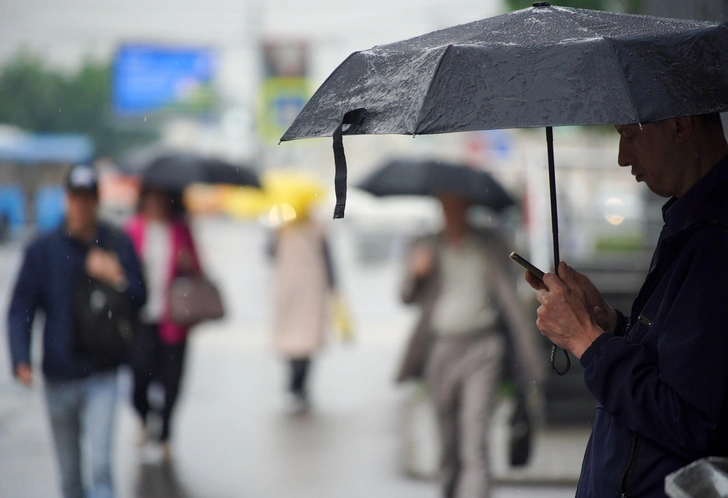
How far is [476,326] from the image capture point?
510 cm

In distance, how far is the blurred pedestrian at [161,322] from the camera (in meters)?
6.80

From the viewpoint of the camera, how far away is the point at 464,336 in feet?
16.7

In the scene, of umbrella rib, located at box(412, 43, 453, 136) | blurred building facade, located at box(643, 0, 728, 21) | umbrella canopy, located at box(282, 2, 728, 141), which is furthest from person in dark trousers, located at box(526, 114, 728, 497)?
blurred building facade, located at box(643, 0, 728, 21)

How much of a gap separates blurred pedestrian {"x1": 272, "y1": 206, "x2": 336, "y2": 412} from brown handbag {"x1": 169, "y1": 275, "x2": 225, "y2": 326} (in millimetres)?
2090

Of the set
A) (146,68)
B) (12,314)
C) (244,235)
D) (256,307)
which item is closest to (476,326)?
(12,314)

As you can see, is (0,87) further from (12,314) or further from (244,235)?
(244,235)

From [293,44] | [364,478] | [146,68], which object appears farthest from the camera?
[293,44]

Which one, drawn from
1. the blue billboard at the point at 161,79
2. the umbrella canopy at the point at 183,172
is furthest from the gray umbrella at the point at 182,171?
the blue billboard at the point at 161,79

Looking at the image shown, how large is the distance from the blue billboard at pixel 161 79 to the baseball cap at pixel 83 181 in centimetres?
1487

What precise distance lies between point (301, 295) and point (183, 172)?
214 centimetres

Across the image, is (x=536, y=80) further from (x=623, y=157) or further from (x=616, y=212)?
(x=616, y=212)

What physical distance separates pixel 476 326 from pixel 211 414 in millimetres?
4505

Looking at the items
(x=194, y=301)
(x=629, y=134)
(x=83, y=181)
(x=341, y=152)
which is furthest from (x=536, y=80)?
(x=194, y=301)

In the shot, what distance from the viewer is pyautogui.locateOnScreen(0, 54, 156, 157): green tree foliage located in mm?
12625
